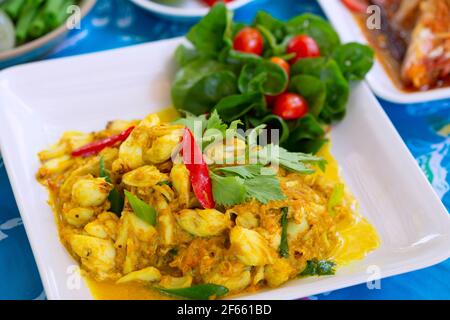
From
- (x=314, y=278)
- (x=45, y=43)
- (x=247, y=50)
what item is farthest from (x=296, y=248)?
(x=45, y=43)

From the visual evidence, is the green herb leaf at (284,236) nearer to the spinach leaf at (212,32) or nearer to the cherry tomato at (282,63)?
the cherry tomato at (282,63)

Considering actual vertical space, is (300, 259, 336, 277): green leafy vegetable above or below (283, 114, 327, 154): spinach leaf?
below

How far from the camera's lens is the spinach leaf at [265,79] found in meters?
3.06

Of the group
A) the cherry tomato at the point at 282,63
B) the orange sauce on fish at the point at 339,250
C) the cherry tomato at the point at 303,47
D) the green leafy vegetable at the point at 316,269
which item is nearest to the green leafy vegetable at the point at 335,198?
the orange sauce on fish at the point at 339,250

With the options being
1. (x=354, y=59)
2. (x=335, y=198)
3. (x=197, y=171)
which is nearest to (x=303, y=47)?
(x=354, y=59)

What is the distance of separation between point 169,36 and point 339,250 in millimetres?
1966

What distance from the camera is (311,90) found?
3111 millimetres

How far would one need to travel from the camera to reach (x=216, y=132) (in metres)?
2.52

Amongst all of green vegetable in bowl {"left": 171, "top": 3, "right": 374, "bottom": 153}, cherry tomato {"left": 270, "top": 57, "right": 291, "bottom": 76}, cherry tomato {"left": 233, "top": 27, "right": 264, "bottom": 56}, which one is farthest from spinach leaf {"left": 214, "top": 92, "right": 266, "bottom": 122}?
cherry tomato {"left": 233, "top": 27, "right": 264, "bottom": 56}

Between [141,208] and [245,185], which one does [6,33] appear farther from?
[245,185]

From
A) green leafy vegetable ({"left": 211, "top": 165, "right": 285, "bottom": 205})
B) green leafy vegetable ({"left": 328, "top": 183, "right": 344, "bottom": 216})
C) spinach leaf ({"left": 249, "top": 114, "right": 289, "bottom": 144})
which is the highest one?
green leafy vegetable ({"left": 211, "top": 165, "right": 285, "bottom": 205})

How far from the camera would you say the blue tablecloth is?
262 cm

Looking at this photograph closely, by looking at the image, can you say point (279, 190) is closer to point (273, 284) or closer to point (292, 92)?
point (273, 284)

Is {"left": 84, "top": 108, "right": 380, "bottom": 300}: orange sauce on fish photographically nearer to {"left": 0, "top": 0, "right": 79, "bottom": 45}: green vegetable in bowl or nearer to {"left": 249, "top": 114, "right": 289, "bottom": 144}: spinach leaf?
{"left": 249, "top": 114, "right": 289, "bottom": 144}: spinach leaf
